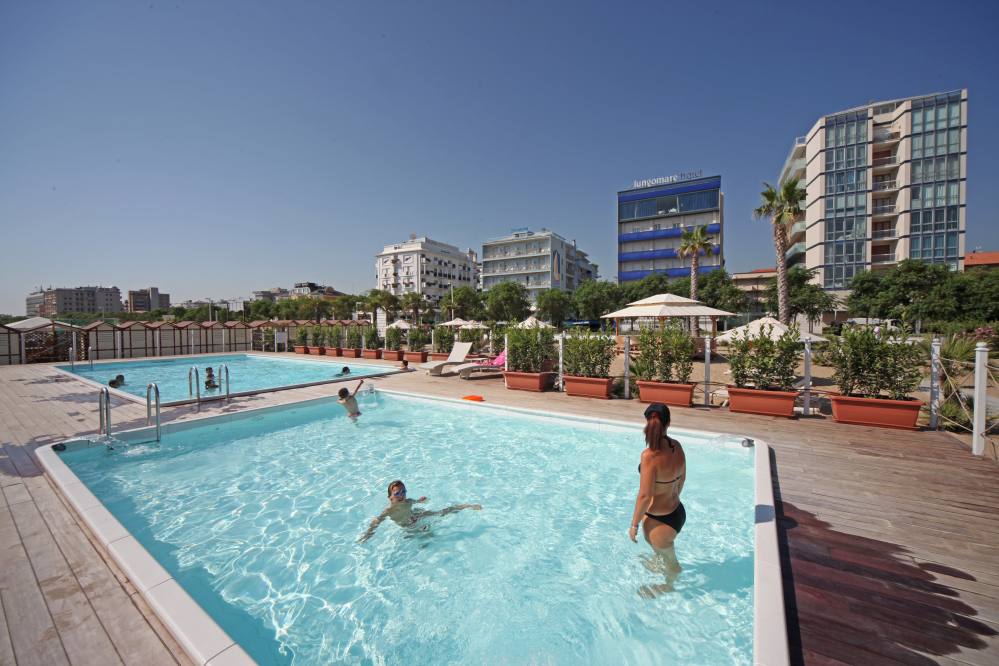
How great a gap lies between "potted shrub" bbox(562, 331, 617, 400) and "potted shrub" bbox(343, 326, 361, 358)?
14.9 metres

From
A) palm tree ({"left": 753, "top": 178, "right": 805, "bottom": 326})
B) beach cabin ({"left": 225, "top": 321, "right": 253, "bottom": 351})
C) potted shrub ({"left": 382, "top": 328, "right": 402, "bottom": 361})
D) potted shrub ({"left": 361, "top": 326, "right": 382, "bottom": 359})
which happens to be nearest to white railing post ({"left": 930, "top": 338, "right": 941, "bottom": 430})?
palm tree ({"left": 753, "top": 178, "right": 805, "bottom": 326})

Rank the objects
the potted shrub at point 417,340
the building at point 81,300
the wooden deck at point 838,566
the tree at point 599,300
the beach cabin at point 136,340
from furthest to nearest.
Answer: the building at point 81,300, the tree at point 599,300, the beach cabin at point 136,340, the potted shrub at point 417,340, the wooden deck at point 838,566

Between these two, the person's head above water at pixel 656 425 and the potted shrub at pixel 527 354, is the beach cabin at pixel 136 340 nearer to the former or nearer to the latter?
the potted shrub at pixel 527 354

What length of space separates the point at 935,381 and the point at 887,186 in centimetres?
5119

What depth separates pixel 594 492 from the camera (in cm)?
561

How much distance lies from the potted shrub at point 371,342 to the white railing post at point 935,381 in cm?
1987

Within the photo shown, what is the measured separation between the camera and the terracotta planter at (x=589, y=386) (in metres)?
9.77

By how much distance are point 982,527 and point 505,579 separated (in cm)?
428

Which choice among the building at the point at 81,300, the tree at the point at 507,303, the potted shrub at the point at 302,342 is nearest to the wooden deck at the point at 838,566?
the potted shrub at the point at 302,342

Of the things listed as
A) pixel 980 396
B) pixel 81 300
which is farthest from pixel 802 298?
pixel 81 300

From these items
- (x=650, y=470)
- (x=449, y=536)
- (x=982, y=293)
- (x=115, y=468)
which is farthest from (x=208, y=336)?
Answer: (x=982, y=293)

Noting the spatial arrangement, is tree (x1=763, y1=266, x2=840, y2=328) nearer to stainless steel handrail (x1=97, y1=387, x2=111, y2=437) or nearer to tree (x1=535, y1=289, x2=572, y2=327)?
tree (x1=535, y1=289, x2=572, y2=327)

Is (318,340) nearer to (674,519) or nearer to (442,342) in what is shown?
(442,342)

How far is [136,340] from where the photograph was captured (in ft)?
77.7
